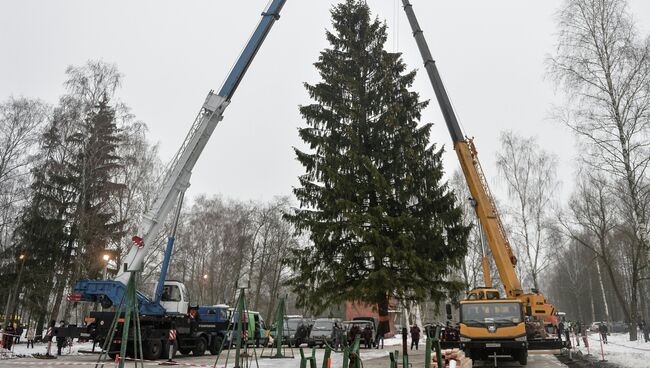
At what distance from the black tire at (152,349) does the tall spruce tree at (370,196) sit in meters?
5.71

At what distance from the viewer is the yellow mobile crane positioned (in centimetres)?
1441

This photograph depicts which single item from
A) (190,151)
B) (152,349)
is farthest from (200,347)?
(190,151)

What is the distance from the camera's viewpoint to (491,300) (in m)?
15.1

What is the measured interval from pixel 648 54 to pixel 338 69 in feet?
39.8

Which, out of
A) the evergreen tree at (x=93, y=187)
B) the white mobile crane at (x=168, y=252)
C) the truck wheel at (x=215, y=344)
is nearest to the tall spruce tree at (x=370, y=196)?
the truck wheel at (x=215, y=344)

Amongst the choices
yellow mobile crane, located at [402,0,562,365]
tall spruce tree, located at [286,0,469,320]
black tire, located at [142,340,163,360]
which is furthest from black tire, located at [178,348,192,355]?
yellow mobile crane, located at [402,0,562,365]

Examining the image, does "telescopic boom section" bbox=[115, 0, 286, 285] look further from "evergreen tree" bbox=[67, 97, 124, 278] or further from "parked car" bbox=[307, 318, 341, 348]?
"parked car" bbox=[307, 318, 341, 348]

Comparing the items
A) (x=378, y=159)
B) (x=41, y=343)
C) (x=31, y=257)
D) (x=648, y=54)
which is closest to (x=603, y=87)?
(x=648, y=54)

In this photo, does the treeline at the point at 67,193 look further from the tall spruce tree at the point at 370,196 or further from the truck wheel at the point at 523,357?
the truck wheel at the point at 523,357

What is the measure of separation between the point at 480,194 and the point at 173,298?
1227 centimetres

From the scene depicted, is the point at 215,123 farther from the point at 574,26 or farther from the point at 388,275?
the point at 574,26

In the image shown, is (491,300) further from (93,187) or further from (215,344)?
(93,187)

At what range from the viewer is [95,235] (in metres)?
23.5

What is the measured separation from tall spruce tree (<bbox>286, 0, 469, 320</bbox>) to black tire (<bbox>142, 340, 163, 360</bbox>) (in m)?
5.71
